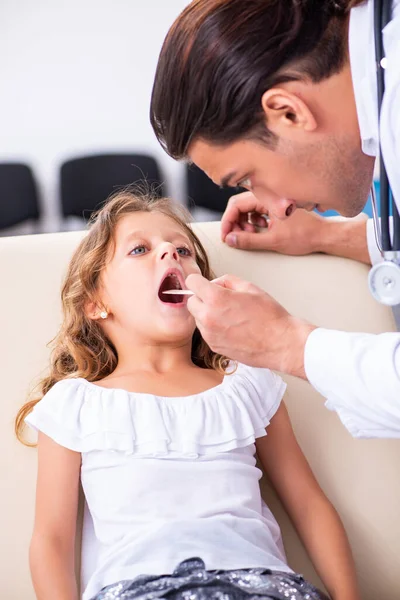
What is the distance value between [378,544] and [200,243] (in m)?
0.73

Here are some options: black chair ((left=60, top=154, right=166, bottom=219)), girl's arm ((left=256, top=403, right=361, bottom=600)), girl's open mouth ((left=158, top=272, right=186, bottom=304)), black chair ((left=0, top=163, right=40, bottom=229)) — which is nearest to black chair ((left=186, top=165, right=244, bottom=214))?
black chair ((left=60, top=154, right=166, bottom=219))

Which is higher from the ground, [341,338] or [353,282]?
[341,338]

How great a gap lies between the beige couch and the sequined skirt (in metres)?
0.29

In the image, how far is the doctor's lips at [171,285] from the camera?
1620 mm

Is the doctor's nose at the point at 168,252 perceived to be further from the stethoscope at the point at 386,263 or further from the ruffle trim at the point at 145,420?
the stethoscope at the point at 386,263

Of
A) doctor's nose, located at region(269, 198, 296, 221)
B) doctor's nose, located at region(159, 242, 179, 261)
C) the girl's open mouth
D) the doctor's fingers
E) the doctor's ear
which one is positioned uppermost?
the doctor's ear

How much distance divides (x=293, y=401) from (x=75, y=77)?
11.8 ft

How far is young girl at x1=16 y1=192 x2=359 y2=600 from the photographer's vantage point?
1.35 metres

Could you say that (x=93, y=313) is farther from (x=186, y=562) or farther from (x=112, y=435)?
(x=186, y=562)

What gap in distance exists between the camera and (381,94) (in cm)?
119

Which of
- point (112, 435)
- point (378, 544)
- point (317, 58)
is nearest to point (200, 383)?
point (112, 435)

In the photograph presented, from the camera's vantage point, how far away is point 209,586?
1.27 m

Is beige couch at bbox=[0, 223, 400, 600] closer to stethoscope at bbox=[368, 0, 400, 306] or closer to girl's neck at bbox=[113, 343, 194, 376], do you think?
girl's neck at bbox=[113, 343, 194, 376]

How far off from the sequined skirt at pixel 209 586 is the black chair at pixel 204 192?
9.46ft
